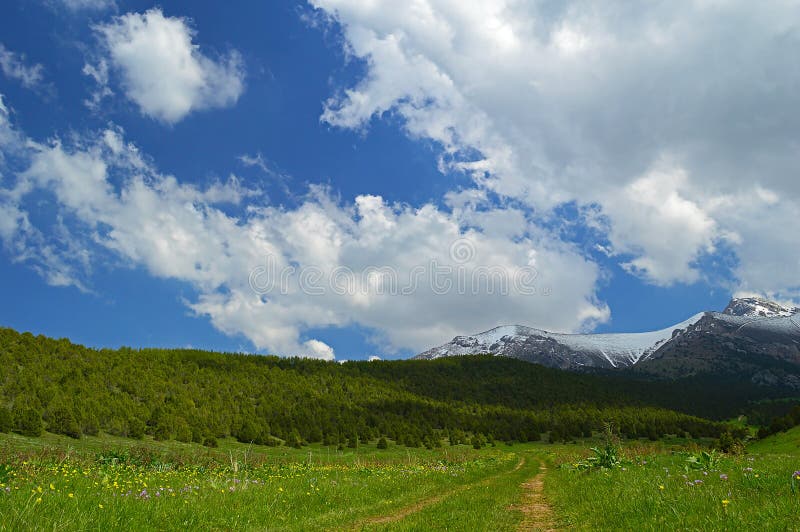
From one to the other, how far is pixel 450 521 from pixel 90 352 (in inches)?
4405

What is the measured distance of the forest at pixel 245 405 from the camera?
67.4m

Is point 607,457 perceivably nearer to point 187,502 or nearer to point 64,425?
point 187,502

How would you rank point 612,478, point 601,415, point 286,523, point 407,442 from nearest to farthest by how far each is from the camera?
point 286,523, point 612,478, point 407,442, point 601,415

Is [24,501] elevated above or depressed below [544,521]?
above

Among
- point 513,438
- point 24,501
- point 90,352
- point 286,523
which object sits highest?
point 90,352

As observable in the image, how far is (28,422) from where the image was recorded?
2078 inches

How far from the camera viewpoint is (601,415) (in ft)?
499

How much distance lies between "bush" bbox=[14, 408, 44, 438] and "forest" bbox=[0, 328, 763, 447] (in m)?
0.11

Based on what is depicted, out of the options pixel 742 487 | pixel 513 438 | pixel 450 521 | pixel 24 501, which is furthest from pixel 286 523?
pixel 513 438

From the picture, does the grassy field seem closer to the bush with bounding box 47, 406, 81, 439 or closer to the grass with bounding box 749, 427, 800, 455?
the grass with bounding box 749, 427, 800, 455

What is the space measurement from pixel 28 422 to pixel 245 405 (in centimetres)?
5440

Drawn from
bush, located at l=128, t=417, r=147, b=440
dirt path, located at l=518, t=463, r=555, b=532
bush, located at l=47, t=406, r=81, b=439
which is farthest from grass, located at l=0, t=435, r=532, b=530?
bush, located at l=128, t=417, r=147, b=440

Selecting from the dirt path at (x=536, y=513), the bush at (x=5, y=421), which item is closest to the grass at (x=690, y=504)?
the dirt path at (x=536, y=513)

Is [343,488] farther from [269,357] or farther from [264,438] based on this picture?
[269,357]
